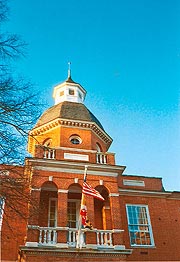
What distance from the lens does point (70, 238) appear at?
49.7ft

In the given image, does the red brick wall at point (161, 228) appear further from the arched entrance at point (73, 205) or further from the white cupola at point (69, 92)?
the white cupola at point (69, 92)

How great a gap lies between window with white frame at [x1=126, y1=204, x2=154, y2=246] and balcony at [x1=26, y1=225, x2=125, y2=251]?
10.1 feet

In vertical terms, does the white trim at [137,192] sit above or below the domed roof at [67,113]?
below

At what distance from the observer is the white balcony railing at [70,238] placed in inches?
579

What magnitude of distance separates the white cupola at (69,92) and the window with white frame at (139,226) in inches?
444

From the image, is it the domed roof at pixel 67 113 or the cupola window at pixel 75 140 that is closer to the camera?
the cupola window at pixel 75 140

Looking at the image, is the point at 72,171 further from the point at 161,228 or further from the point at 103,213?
the point at 161,228

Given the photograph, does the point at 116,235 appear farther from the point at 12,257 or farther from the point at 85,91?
the point at 85,91

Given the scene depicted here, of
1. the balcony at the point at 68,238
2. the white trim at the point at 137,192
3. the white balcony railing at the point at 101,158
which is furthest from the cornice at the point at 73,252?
the white balcony railing at the point at 101,158

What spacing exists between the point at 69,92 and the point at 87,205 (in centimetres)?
1337

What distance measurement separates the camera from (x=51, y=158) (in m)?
17.8

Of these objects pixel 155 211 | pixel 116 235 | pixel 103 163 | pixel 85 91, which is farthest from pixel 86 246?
pixel 85 91

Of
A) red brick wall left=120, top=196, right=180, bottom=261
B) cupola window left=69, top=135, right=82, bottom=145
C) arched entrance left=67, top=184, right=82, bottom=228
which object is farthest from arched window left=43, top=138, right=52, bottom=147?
red brick wall left=120, top=196, right=180, bottom=261

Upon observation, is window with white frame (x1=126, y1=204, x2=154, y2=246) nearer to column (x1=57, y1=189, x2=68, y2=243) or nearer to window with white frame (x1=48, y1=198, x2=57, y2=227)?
window with white frame (x1=48, y1=198, x2=57, y2=227)
